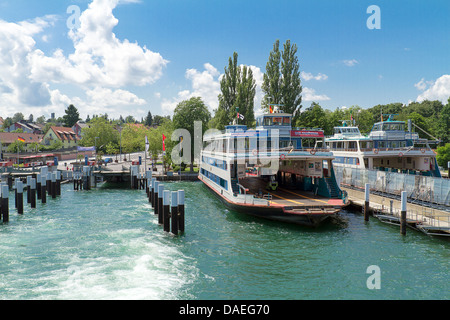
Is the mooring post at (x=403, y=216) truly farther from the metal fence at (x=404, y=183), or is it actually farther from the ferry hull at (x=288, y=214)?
the metal fence at (x=404, y=183)

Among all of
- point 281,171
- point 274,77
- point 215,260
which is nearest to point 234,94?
point 274,77

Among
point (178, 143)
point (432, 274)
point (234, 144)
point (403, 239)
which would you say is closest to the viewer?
point (432, 274)

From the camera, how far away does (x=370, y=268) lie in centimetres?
1623

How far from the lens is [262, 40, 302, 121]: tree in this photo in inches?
2480

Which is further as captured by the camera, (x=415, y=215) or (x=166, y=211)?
(x=415, y=215)

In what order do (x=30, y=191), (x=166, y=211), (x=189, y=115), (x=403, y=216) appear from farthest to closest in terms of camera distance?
(x=189, y=115) < (x=30, y=191) < (x=166, y=211) < (x=403, y=216)

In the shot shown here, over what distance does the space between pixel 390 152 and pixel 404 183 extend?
10.5 meters

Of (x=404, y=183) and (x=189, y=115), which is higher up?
(x=189, y=115)

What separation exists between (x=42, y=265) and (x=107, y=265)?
11.6 feet

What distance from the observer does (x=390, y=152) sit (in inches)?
1476

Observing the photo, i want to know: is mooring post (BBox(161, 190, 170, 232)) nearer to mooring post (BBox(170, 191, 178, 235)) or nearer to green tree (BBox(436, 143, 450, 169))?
mooring post (BBox(170, 191, 178, 235))

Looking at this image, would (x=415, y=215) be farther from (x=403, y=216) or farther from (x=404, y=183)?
(x=404, y=183)
